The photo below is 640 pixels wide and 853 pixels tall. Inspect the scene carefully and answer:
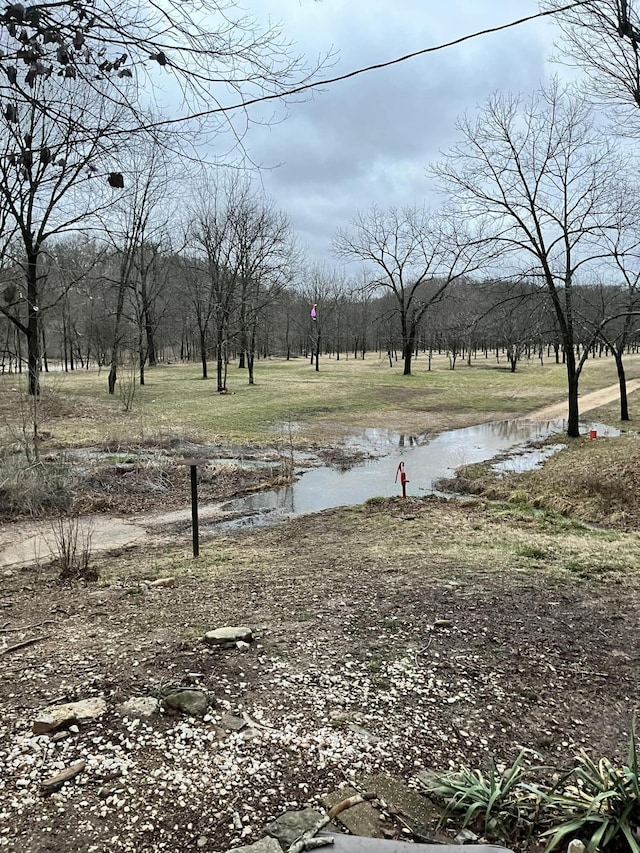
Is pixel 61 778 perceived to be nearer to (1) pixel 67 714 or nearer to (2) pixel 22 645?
(1) pixel 67 714

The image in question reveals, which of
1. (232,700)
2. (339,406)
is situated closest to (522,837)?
(232,700)

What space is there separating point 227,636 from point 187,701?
2.65ft

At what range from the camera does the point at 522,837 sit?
7.11 ft

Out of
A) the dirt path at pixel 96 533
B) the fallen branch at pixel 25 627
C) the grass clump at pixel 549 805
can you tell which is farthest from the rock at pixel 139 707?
the dirt path at pixel 96 533

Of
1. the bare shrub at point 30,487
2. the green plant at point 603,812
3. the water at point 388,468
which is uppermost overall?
the green plant at point 603,812

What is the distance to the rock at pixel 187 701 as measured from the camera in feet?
9.84

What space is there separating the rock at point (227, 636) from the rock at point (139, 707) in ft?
2.43

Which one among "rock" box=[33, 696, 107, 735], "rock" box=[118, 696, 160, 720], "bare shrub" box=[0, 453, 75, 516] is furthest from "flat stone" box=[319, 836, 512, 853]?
"bare shrub" box=[0, 453, 75, 516]

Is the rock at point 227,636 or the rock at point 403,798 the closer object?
the rock at point 403,798

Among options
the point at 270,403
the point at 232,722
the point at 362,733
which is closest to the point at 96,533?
the point at 232,722

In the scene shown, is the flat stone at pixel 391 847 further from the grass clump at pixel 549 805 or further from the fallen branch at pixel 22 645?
the fallen branch at pixel 22 645

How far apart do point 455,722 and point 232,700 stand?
1.15 meters

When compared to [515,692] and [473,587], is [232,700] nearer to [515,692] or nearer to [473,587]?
[515,692]

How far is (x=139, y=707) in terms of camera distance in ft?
9.84
